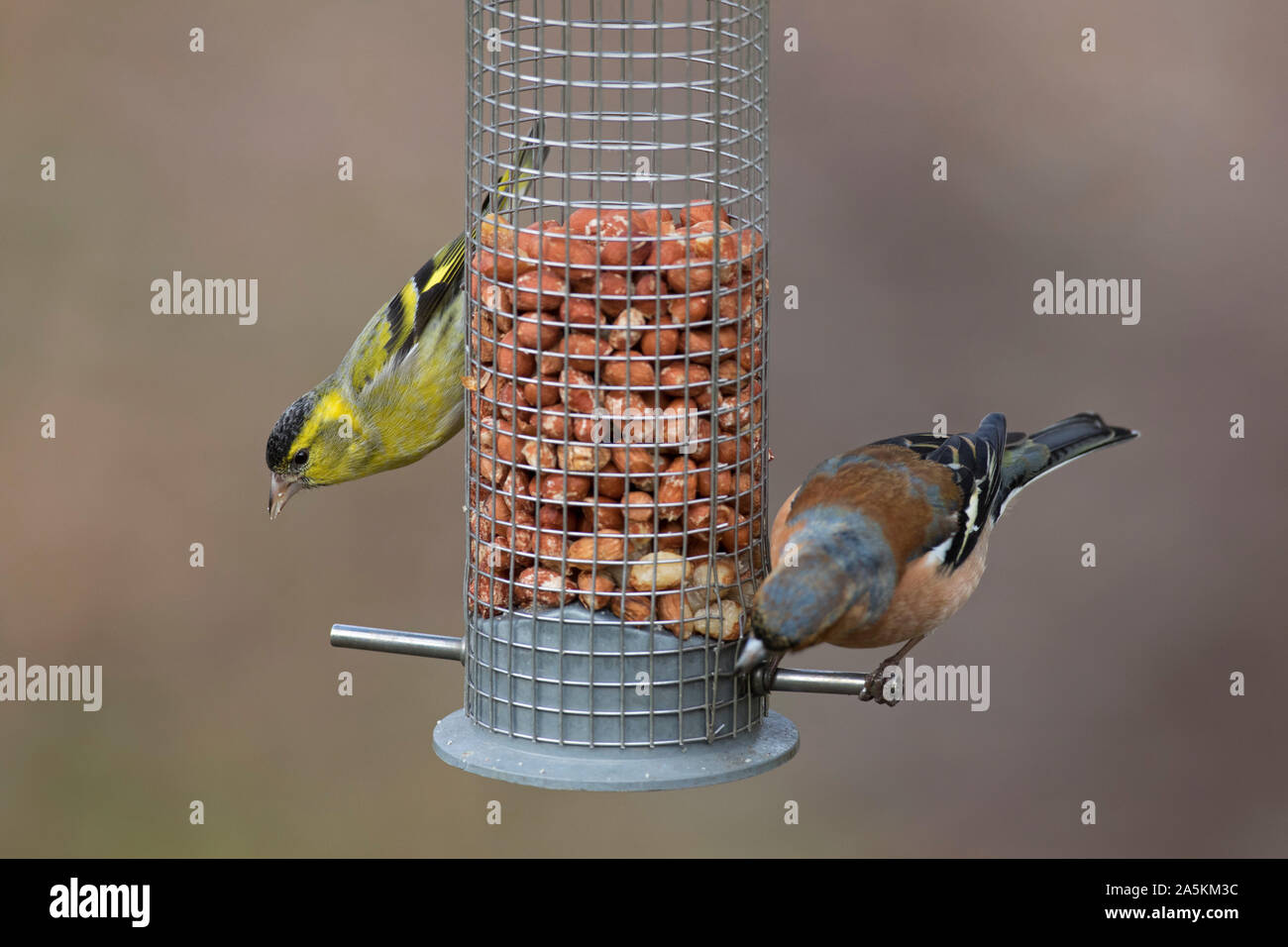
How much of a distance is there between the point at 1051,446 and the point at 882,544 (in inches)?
48.3

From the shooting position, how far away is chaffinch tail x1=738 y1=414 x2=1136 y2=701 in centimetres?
472

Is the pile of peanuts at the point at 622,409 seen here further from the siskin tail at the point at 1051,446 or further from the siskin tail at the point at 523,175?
the siskin tail at the point at 1051,446

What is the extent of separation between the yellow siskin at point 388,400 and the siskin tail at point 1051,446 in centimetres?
196

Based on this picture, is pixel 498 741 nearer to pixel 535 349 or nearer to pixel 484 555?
pixel 484 555

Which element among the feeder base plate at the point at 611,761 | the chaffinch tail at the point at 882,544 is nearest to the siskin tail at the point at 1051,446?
the chaffinch tail at the point at 882,544

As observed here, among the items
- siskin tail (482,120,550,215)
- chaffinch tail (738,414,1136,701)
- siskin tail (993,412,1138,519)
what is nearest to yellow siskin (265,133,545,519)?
siskin tail (482,120,550,215)

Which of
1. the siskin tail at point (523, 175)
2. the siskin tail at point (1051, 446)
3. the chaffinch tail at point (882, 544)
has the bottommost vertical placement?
the chaffinch tail at point (882, 544)

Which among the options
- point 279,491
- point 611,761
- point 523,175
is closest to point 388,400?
point 279,491

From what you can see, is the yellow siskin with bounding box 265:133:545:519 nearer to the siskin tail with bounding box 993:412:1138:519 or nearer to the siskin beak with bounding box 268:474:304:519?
the siskin beak with bounding box 268:474:304:519

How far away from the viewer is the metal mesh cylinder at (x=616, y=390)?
4.65 m

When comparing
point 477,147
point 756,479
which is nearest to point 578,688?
point 756,479

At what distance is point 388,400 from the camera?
6250 mm

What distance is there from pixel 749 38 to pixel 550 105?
0.64m

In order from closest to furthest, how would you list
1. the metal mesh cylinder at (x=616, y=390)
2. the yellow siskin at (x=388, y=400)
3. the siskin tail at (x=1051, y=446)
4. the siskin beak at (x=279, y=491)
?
Result: the metal mesh cylinder at (x=616, y=390) < the siskin tail at (x=1051, y=446) < the yellow siskin at (x=388, y=400) < the siskin beak at (x=279, y=491)
